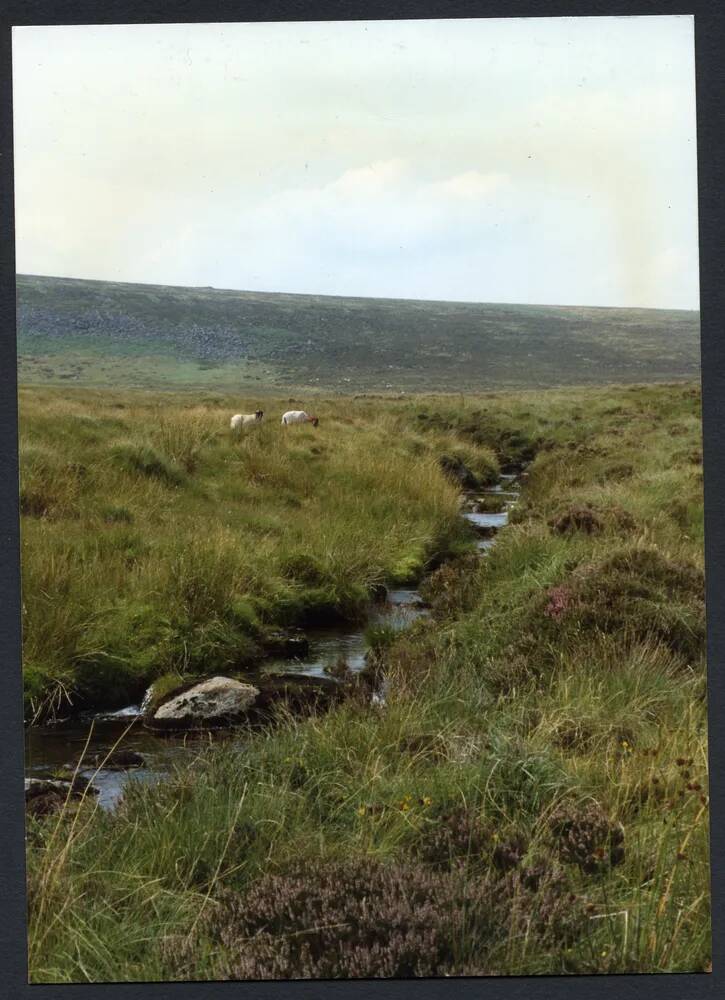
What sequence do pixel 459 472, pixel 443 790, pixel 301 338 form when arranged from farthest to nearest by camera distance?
pixel 459 472 → pixel 301 338 → pixel 443 790

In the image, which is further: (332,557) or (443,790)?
(332,557)

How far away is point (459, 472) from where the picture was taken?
7000 mm

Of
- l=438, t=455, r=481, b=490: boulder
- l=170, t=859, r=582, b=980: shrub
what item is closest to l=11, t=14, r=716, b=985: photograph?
l=170, t=859, r=582, b=980: shrub

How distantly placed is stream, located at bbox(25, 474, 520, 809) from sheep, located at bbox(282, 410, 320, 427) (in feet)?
4.08

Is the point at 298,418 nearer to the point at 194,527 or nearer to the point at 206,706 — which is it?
the point at 194,527

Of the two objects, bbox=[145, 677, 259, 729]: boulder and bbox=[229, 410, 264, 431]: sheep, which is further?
bbox=[229, 410, 264, 431]: sheep

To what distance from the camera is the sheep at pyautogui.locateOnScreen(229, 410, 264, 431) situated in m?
5.94

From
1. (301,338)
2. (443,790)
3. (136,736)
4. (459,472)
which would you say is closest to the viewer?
(443,790)

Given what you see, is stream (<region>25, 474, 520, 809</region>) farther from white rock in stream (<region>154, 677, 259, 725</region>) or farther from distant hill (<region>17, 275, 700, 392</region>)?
distant hill (<region>17, 275, 700, 392</region>)

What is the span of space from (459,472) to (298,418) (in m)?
1.54

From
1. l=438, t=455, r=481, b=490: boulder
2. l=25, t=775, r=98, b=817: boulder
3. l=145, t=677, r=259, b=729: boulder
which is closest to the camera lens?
l=25, t=775, r=98, b=817: boulder

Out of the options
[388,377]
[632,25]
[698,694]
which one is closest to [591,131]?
[632,25]

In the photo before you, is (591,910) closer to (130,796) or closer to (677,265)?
(130,796)

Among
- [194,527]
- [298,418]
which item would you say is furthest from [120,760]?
[298,418]
